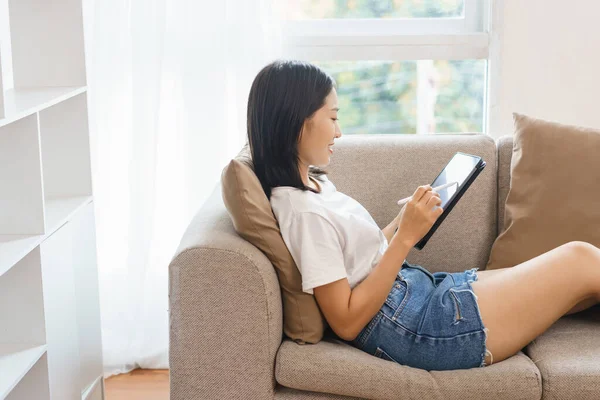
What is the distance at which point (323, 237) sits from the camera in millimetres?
1828

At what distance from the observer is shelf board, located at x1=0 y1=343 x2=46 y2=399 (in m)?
1.64

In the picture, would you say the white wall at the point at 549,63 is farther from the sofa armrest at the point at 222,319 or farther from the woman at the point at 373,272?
the sofa armrest at the point at 222,319

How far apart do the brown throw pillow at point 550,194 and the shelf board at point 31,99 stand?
4.06 ft

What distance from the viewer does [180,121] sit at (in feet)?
9.28

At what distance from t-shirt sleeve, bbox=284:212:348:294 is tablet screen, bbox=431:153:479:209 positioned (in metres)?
0.33

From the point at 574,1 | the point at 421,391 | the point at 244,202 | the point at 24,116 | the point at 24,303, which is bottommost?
the point at 421,391

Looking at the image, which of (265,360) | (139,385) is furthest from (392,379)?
(139,385)

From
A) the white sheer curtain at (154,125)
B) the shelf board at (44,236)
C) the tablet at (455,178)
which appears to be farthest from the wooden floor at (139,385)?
the tablet at (455,178)

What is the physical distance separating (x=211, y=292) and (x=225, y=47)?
4.00 feet

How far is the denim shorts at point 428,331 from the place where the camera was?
1.85 m

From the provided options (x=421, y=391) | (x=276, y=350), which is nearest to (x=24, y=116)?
(x=276, y=350)

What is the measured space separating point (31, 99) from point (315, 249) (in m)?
0.73

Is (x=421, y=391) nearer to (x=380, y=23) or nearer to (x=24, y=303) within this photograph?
(x=24, y=303)

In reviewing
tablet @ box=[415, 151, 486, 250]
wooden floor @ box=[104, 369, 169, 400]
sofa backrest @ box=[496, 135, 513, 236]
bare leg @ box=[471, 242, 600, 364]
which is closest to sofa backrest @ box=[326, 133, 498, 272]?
sofa backrest @ box=[496, 135, 513, 236]
